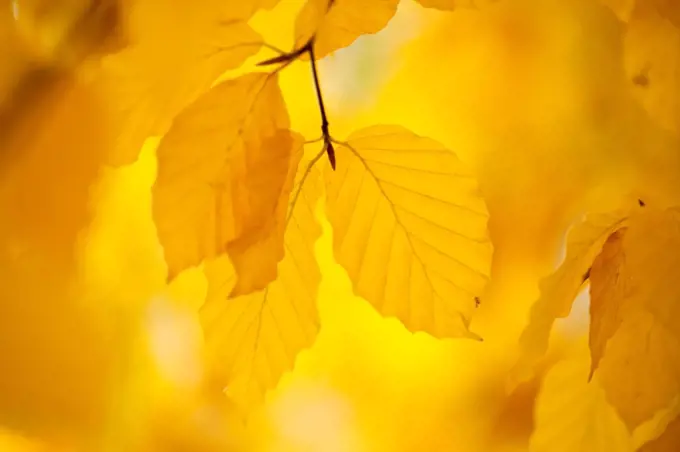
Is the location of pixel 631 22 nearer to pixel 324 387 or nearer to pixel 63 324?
pixel 324 387

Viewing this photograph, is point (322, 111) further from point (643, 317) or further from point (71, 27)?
point (643, 317)

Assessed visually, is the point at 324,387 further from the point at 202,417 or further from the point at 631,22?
the point at 631,22

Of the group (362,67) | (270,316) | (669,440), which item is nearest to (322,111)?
(362,67)

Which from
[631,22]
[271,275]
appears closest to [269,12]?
[271,275]

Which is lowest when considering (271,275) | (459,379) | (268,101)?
(459,379)

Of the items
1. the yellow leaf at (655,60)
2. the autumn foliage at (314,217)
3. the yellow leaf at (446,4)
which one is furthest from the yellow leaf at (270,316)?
the yellow leaf at (655,60)

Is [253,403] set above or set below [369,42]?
below

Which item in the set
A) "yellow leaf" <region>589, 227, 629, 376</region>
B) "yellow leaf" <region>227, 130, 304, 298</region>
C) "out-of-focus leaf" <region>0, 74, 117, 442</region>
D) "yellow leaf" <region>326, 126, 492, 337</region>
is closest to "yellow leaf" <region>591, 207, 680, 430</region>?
"yellow leaf" <region>589, 227, 629, 376</region>
